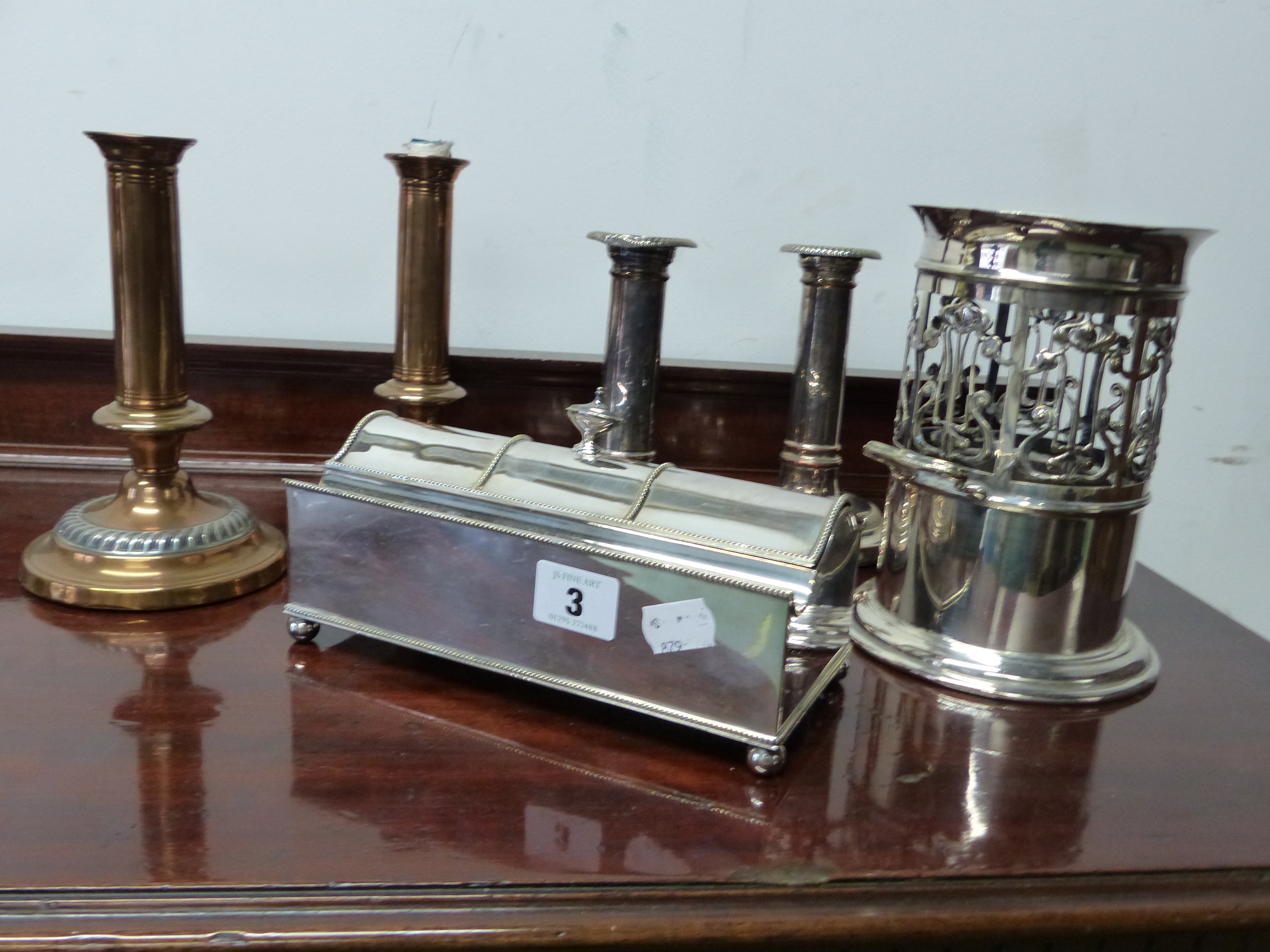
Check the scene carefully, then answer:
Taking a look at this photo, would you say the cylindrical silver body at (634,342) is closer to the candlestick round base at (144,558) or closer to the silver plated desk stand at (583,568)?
the silver plated desk stand at (583,568)

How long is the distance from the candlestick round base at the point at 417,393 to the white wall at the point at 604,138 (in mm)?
210

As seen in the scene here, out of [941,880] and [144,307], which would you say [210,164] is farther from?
[941,880]

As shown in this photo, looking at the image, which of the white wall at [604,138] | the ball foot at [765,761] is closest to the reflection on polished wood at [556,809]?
the ball foot at [765,761]

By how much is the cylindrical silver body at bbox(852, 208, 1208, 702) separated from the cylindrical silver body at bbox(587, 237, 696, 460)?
22 cm

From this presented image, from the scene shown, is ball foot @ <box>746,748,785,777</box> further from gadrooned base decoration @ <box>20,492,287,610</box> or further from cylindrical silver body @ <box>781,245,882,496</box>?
gadrooned base decoration @ <box>20,492,287,610</box>

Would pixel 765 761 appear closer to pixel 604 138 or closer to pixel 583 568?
pixel 583 568

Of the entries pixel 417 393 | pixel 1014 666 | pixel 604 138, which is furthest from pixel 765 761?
pixel 604 138

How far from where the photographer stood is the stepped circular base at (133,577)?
29.3 inches

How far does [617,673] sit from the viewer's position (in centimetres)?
62

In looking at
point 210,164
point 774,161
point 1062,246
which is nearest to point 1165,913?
point 1062,246

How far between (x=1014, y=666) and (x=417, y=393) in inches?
22.3

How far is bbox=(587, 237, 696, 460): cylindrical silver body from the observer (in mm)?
843

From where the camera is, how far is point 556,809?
54cm

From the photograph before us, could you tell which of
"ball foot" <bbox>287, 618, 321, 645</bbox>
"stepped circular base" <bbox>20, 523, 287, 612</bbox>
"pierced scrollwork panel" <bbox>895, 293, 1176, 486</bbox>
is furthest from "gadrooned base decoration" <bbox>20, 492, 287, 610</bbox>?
"pierced scrollwork panel" <bbox>895, 293, 1176, 486</bbox>
